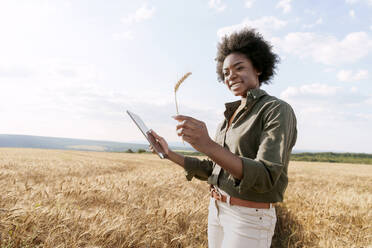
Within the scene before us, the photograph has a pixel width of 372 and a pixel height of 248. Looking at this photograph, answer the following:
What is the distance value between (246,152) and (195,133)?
59 cm

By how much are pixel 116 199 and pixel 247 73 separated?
11.1 feet

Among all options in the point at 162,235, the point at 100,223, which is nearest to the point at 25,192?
the point at 100,223

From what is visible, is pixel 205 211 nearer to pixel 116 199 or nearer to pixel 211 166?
pixel 116 199

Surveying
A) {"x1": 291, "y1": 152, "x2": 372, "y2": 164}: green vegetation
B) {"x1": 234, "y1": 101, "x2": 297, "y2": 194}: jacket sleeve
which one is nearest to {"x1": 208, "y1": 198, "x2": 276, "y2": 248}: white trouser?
{"x1": 234, "y1": 101, "x2": 297, "y2": 194}: jacket sleeve

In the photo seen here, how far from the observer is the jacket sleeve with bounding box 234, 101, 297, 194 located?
1340 millimetres

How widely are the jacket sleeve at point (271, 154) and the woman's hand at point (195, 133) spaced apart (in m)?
0.22

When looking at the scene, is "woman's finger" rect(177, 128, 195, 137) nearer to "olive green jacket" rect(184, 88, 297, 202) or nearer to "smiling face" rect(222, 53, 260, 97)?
"olive green jacket" rect(184, 88, 297, 202)

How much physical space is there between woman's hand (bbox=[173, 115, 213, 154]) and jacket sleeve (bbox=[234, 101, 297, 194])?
0.73ft

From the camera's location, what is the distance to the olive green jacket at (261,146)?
137cm

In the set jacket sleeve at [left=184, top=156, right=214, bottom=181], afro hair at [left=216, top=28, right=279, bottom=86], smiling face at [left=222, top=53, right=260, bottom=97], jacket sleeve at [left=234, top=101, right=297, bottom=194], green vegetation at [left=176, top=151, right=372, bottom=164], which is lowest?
green vegetation at [left=176, top=151, right=372, bottom=164]

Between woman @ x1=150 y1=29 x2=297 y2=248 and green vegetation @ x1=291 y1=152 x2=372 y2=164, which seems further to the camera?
green vegetation @ x1=291 y1=152 x2=372 y2=164

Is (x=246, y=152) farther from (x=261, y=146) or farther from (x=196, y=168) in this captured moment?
(x=196, y=168)

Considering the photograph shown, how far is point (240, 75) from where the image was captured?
2.04m

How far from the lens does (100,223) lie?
3.14m
